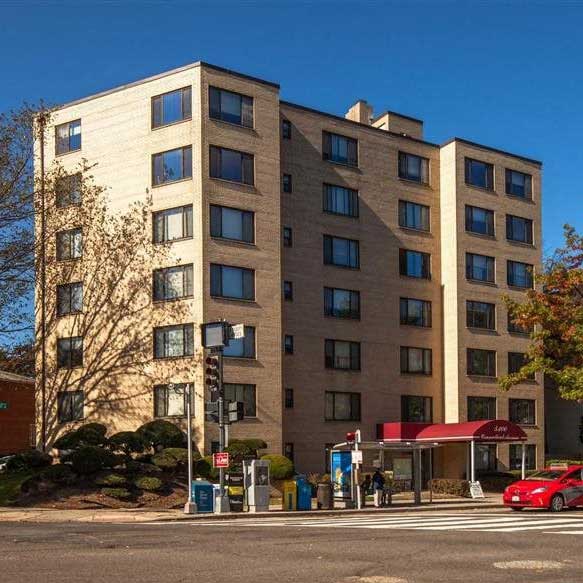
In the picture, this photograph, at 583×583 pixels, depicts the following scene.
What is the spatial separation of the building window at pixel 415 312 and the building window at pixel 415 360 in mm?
1432

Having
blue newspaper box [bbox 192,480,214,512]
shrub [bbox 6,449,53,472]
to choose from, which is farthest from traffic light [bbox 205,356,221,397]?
shrub [bbox 6,449,53,472]

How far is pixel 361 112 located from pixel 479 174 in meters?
8.09

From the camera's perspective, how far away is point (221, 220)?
149ft

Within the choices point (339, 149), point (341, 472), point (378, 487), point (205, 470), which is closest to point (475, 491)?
point (378, 487)

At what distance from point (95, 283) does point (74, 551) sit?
31085mm

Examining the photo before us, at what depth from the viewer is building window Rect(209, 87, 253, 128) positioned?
45.6 metres

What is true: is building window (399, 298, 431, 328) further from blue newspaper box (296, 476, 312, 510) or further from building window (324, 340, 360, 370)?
blue newspaper box (296, 476, 312, 510)

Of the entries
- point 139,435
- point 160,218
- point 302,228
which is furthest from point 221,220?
point 139,435

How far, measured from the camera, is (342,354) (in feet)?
171

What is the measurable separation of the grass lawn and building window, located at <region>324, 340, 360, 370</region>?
1739 centimetres

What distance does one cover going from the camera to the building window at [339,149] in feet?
173

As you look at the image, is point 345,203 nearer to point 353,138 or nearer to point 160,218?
point 353,138

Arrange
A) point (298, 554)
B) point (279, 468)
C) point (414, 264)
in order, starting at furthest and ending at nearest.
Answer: point (414, 264) → point (279, 468) → point (298, 554)

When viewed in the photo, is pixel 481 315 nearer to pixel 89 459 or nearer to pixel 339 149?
pixel 339 149
